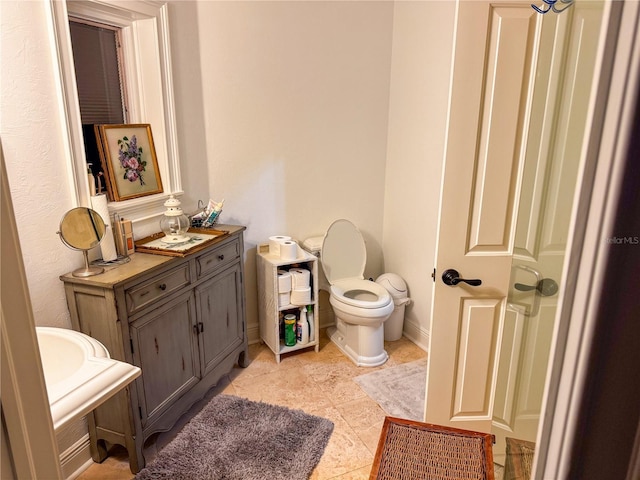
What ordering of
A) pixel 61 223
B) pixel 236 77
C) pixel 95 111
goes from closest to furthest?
pixel 61 223, pixel 95 111, pixel 236 77

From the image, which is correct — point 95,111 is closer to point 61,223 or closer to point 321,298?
point 61,223

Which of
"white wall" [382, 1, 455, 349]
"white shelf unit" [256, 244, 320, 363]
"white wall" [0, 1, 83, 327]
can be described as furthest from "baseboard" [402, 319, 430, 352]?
"white wall" [0, 1, 83, 327]

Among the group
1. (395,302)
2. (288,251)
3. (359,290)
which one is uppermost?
(288,251)

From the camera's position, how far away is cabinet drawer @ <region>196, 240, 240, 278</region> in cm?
231

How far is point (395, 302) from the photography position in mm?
3172

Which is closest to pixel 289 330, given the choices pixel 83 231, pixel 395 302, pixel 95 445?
pixel 395 302

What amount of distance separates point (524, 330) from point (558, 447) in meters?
0.88

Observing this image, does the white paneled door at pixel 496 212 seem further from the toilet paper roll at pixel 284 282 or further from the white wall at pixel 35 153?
the white wall at pixel 35 153

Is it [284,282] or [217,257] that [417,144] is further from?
[217,257]

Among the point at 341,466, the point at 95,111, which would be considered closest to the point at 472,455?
the point at 341,466

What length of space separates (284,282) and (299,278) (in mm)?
103

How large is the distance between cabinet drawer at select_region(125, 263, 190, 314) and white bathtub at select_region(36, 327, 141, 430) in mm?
482

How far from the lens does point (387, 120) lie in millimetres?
3289

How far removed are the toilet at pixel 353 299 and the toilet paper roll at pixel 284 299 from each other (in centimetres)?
32
